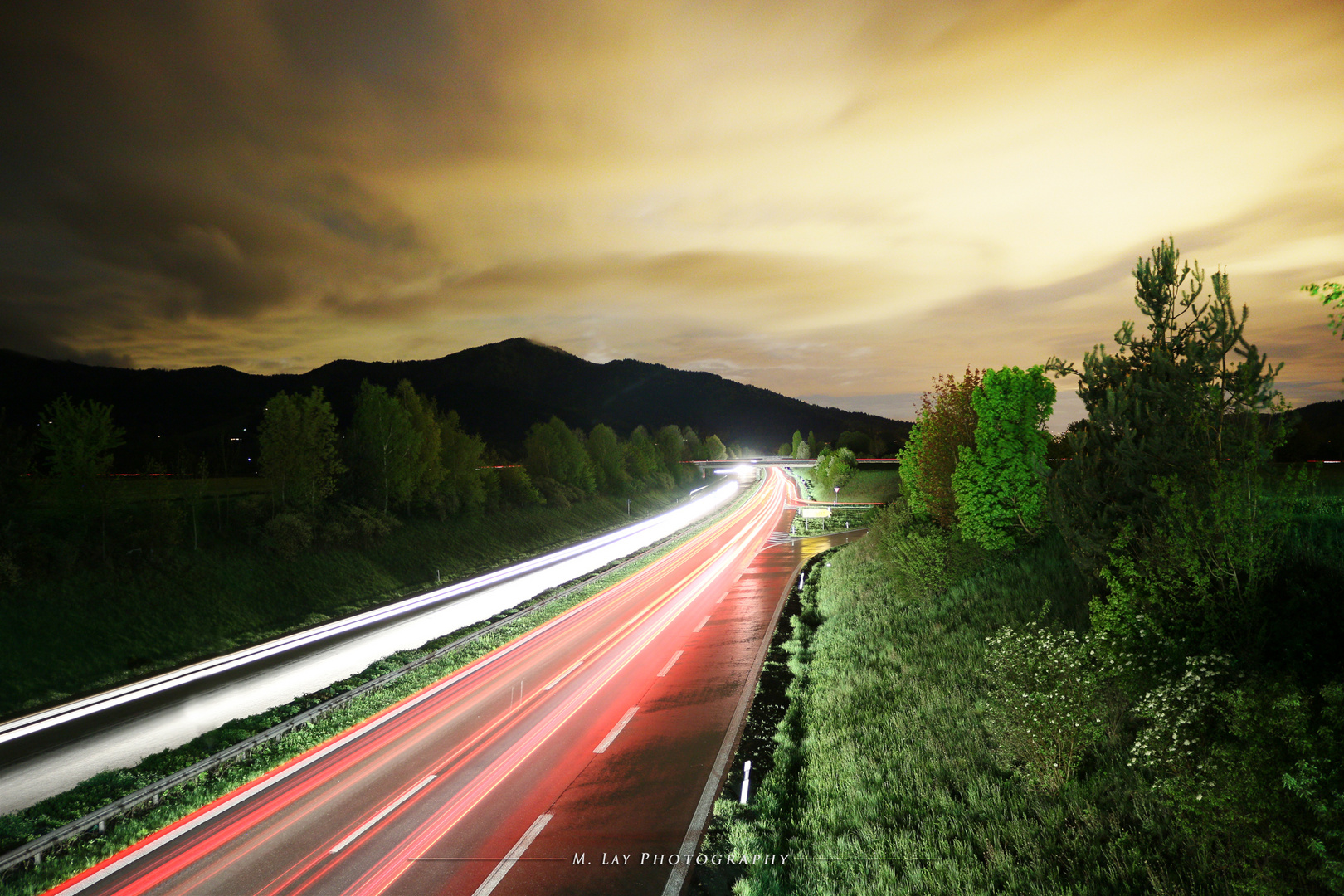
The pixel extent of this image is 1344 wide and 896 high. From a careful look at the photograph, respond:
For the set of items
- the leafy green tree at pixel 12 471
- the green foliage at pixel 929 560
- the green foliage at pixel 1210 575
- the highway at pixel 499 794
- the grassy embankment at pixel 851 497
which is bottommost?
the grassy embankment at pixel 851 497

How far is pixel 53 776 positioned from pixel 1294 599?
23.3m

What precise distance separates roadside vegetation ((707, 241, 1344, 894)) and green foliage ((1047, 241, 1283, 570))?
4 cm

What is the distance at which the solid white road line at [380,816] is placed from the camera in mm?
9703

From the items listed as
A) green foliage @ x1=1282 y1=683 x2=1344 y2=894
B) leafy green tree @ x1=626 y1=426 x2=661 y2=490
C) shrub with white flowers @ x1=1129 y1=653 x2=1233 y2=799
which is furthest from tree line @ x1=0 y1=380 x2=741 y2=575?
green foliage @ x1=1282 y1=683 x2=1344 y2=894

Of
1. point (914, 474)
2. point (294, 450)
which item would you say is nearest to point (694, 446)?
point (914, 474)

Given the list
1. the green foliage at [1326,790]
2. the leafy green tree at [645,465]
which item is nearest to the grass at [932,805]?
the green foliage at [1326,790]

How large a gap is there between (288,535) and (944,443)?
33.6 m

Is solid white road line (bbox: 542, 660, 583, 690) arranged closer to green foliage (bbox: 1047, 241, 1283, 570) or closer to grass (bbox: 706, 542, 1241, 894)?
grass (bbox: 706, 542, 1241, 894)

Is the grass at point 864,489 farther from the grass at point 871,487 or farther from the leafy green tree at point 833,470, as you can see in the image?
the leafy green tree at point 833,470

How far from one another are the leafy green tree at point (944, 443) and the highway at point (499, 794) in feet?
44.0

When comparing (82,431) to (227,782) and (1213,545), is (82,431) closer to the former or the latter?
(227,782)

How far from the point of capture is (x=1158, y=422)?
1127 cm

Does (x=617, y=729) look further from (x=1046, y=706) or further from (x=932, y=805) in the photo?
(x=1046, y=706)

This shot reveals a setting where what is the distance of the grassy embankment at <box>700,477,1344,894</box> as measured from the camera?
7230 millimetres
